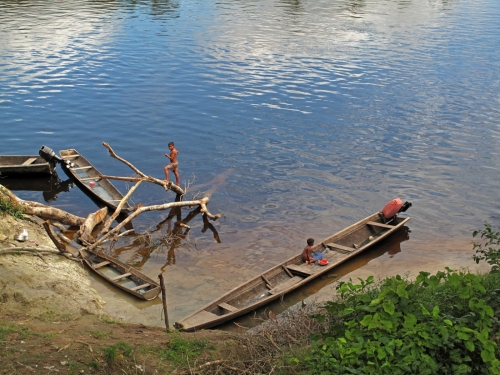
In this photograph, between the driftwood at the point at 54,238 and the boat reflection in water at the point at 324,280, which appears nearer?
the boat reflection in water at the point at 324,280

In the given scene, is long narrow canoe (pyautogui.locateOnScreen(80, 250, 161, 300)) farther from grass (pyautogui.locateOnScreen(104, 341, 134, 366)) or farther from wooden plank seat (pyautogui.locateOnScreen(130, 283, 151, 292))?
grass (pyautogui.locateOnScreen(104, 341, 134, 366))

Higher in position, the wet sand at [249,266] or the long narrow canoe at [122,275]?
the long narrow canoe at [122,275]

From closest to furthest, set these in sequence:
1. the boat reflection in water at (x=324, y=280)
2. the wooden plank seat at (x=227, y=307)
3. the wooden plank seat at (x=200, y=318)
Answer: the wooden plank seat at (x=200, y=318) < the wooden plank seat at (x=227, y=307) < the boat reflection in water at (x=324, y=280)

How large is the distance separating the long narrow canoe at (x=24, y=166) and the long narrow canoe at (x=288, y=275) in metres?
10.2

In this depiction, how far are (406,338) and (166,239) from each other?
1095 centimetres

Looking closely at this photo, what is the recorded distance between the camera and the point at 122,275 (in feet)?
47.3

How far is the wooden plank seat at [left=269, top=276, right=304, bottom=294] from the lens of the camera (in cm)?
1391

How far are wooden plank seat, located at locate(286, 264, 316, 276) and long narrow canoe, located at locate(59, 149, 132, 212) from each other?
6.21 meters

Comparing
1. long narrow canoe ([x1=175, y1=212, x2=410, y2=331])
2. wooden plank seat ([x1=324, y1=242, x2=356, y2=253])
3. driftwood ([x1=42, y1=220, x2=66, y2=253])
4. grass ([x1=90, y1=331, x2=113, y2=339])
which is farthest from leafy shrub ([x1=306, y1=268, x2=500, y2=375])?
wooden plank seat ([x1=324, y1=242, x2=356, y2=253])

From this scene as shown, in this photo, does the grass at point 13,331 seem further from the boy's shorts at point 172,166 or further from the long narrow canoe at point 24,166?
the long narrow canoe at point 24,166

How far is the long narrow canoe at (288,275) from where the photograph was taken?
496 inches

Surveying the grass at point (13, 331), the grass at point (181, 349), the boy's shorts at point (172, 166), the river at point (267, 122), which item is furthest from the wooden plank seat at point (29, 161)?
the grass at point (181, 349)

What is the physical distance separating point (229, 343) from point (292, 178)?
13100 mm

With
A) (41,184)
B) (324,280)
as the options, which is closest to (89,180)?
(41,184)
